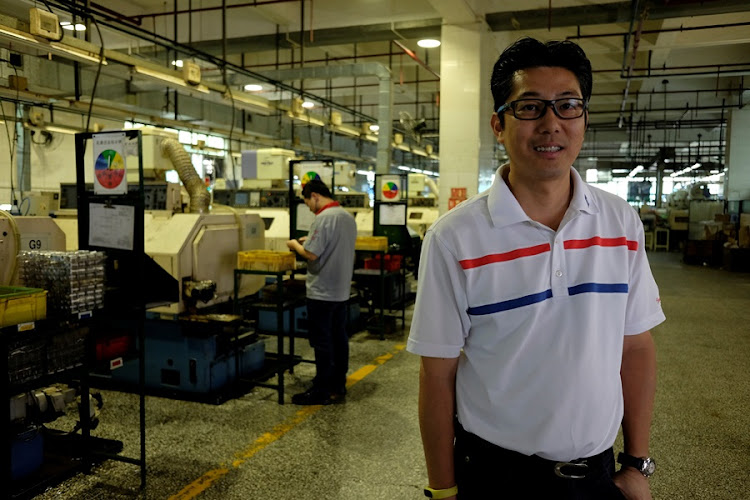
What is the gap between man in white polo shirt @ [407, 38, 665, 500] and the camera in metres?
1.27

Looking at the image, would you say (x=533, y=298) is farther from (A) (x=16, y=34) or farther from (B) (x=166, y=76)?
(B) (x=166, y=76)

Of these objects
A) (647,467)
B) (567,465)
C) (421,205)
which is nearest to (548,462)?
(567,465)

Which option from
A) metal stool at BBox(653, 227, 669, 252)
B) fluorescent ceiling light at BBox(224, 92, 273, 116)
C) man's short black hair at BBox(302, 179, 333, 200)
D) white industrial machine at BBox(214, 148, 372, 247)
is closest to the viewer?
man's short black hair at BBox(302, 179, 333, 200)

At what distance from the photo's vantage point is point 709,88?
591 inches

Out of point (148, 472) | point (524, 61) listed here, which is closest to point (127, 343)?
point (148, 472)

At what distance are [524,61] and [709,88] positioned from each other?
16.5 metres

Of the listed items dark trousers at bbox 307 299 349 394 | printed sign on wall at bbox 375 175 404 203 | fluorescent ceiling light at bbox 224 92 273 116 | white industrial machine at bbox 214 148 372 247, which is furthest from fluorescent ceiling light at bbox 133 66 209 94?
dark trousers at bbox 307 299 349 394

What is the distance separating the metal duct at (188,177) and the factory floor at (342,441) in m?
1.74

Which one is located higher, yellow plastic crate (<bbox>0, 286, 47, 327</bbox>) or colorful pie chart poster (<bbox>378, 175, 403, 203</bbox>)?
colorful pie chart poster (<bbox>378, 175, 403, 203</bbox>)

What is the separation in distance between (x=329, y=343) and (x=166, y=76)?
367 centimetres

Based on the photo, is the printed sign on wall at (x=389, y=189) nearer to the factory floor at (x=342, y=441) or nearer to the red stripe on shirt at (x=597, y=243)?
the factory floor at (x=342, y=441)

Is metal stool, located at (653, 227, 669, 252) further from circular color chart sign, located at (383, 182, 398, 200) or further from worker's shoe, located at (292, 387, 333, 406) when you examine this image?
worker's shoe, located at (292, 387, 333, 406)

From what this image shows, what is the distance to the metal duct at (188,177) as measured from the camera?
5176mm

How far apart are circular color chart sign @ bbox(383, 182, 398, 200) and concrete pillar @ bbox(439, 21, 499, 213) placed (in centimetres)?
133
